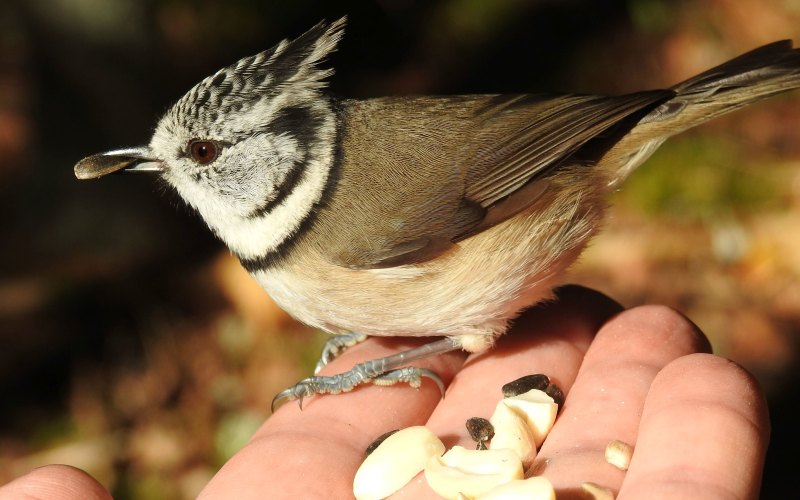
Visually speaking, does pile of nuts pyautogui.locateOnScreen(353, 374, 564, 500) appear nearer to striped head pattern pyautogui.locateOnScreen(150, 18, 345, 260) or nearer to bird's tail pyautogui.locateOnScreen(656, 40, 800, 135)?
striped head pattern pyautogui.locateOnScreen(150, 18, 345, 260)

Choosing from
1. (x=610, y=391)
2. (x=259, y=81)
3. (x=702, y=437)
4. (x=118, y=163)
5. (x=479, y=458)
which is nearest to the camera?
(x=702, y=437)

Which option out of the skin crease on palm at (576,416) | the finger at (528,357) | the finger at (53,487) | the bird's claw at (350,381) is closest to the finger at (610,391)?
the skin crease on palm at (576,416)

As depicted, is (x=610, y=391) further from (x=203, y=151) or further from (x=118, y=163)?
(x=118, y=163)

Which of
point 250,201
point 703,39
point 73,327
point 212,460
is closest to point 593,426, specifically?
point 250,201

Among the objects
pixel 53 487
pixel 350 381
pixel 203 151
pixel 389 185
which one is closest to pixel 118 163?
pixel 203 151

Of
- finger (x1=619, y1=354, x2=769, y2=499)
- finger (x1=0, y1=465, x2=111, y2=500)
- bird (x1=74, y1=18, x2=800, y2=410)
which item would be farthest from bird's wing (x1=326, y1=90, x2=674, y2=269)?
finger (x1=0, y1=465, x2=111, y2=500)
